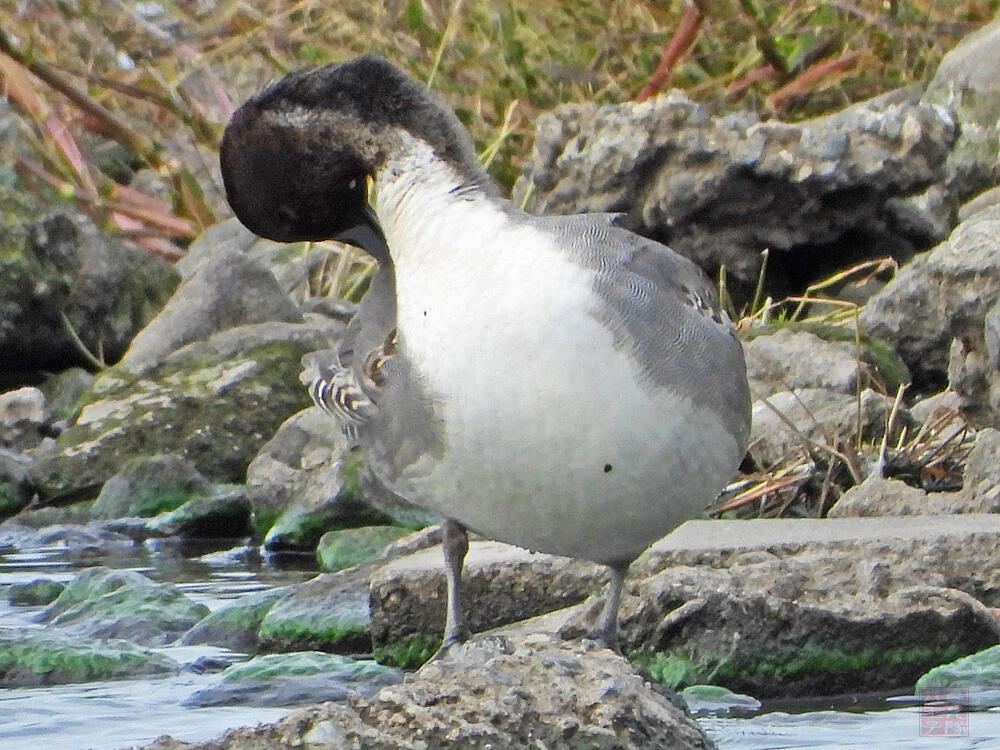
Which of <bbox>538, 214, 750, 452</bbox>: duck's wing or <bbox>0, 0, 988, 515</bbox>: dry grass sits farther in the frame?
<bbox>0, 0, 988, 515</bbox>: dry grass

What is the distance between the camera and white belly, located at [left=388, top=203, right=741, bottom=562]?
326cm

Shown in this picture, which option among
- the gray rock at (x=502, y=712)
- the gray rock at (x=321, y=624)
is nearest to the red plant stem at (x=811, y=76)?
the gray rock at (x=321, y=624)

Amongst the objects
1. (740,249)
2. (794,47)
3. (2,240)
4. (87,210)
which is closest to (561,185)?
(740,249)

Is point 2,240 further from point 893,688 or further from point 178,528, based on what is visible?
point 893,688

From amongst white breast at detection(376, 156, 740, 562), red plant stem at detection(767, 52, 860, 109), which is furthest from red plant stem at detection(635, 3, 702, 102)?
white breast at detection(376, 156, 740, 562)

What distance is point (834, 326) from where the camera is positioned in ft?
22.3

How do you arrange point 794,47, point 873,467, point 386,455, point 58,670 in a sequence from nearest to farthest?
1. point 386,455
2. point 58,670
3. point 873,467
4. point 794,47

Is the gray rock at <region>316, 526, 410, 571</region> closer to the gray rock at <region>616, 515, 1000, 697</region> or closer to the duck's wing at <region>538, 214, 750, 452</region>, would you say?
the gray rock at <region>616, 515, 1000, 697</region>

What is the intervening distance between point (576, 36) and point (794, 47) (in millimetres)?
1025

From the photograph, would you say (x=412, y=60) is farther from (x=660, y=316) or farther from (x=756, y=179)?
(x=660, y=316)

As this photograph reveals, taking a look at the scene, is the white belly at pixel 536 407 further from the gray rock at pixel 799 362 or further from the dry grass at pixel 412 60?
the dry grass at pixel 412 60

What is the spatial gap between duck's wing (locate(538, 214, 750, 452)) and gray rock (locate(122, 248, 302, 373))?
16.1ft

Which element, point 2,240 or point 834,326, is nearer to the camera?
point 834,326

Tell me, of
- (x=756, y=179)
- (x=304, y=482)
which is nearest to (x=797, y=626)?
(x=304, y=482)
